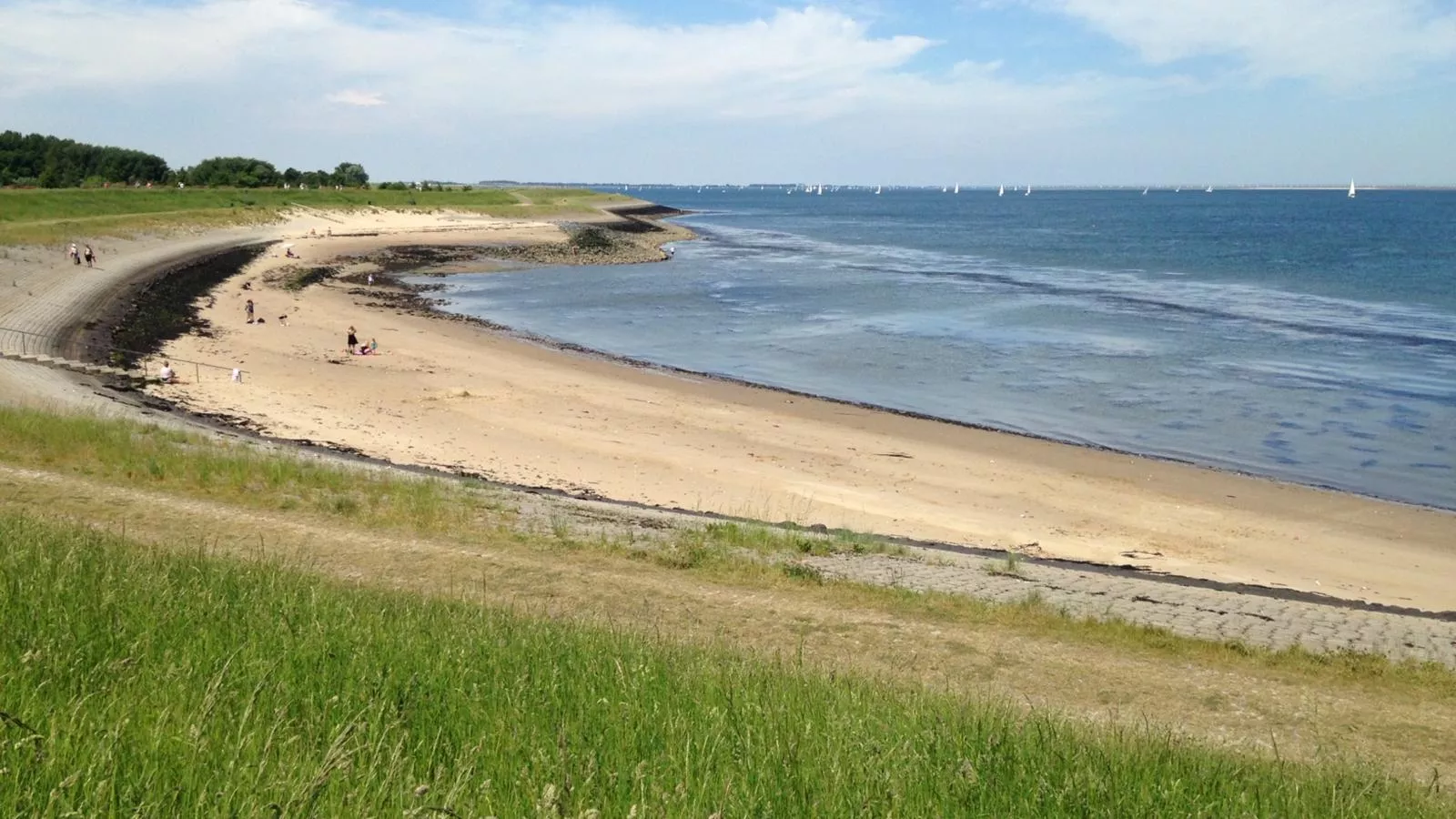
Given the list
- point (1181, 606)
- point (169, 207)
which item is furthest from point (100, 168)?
point (1181, 606)

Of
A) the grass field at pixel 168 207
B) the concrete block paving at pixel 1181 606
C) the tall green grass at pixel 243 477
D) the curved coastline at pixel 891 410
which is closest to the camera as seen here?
the concrete block paving at pixel 1181 606

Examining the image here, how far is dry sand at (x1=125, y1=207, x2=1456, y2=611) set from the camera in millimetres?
19484

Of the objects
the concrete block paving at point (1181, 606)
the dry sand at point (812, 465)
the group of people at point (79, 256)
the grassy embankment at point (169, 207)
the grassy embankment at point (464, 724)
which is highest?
the grassy embankment at point (169, 207)

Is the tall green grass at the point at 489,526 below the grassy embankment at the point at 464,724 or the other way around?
below

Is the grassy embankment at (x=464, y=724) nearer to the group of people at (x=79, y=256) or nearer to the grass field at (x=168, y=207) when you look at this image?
the group of people at (x=79, y=256)

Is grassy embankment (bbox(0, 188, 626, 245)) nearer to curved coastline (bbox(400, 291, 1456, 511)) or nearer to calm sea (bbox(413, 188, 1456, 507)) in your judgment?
calm sea (bbox(413, 188, 1456, 507))

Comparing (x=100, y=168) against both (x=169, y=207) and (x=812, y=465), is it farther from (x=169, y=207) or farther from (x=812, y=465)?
(x=812, y=465)

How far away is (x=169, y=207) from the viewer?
7644 centimetres

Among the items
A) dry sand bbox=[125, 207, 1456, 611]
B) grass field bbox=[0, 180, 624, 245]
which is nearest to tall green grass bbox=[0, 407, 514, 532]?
dry sand bbox=[125, 207, 1456, 611]

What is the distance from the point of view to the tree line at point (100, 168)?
85.1 m

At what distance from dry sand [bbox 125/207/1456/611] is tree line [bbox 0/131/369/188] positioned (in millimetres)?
61812

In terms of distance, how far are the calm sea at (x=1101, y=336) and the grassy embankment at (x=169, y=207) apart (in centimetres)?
1940

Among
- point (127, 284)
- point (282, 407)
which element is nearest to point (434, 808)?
point (282, 407)

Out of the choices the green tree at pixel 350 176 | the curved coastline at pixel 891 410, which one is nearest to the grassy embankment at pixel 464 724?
the curved coastline at pixel 891 410
